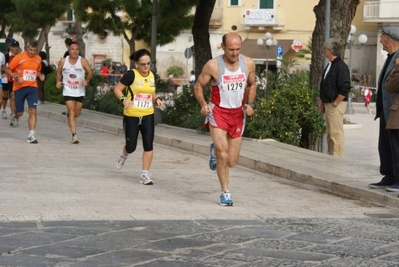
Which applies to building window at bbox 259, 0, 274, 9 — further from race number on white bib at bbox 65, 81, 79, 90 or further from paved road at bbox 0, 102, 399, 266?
paved road at bbox 0, 102, 399, 266

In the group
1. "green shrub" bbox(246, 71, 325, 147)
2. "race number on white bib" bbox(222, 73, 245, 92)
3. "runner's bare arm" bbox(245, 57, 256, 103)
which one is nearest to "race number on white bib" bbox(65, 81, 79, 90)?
"green shrub" bbox(246, 71, 325, 147)

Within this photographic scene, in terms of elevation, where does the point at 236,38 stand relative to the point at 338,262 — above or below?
above

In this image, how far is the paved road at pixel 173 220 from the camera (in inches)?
300

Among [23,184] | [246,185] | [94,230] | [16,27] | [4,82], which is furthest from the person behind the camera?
[16,27]

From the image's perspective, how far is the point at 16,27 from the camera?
3778 cm

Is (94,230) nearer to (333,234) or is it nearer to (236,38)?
(333,234)

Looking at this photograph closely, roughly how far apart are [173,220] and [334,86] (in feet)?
18.9

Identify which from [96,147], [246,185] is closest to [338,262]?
[246,185]

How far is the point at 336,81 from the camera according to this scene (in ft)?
47.5

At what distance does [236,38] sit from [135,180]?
119 inches

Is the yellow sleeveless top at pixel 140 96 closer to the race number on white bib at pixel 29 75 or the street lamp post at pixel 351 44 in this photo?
the race number on white bib at pixel 29 75

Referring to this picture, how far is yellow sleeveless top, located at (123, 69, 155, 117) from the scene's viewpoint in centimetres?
1237

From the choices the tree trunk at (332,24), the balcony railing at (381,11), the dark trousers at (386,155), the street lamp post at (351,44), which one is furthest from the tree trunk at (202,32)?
the balcony railing at (381,11)

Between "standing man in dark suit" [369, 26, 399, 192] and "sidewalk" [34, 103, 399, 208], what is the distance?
0.80ft
